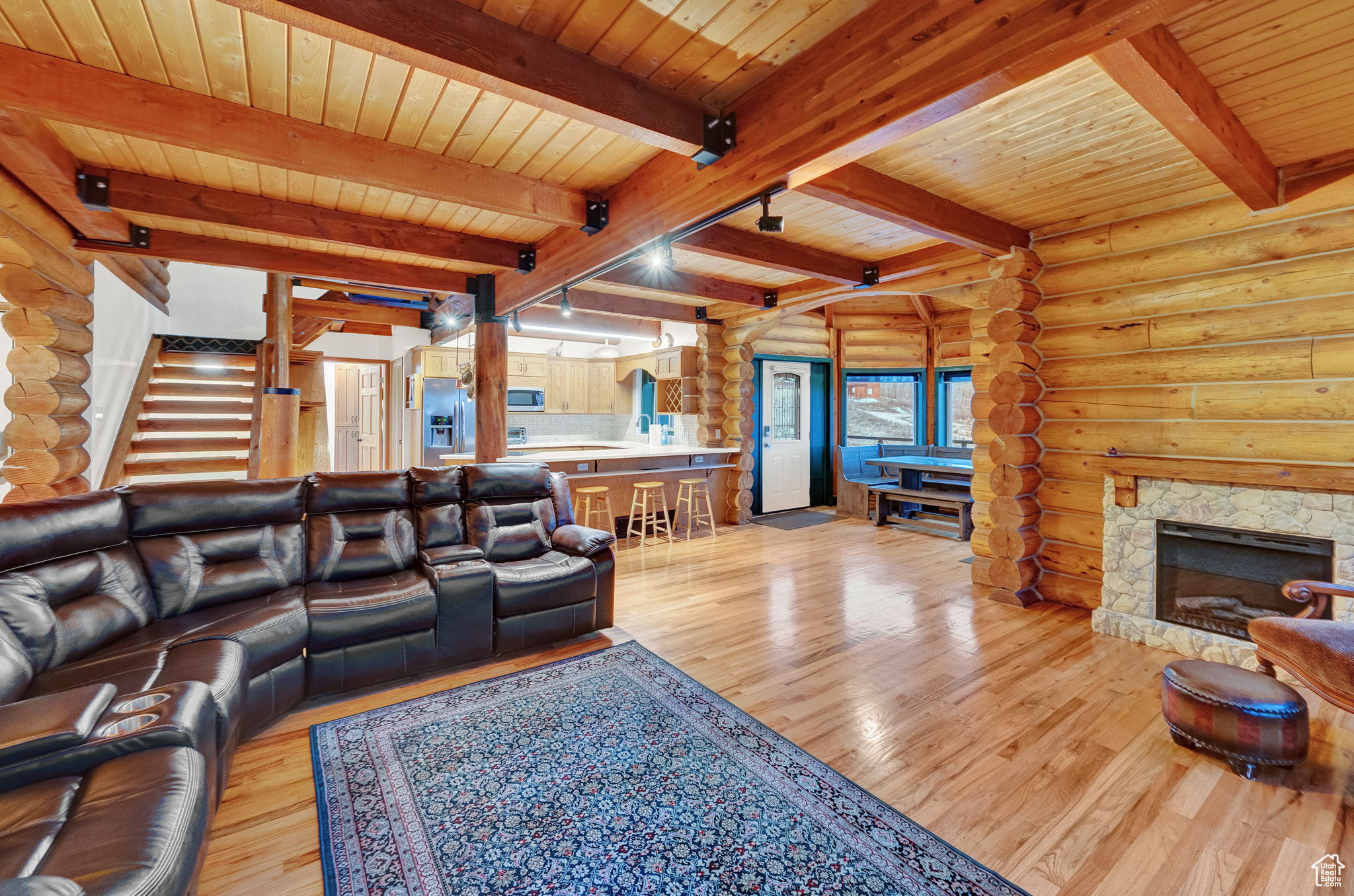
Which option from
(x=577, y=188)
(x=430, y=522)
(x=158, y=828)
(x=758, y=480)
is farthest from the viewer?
(x=758, y=480)

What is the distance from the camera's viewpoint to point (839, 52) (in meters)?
2.03

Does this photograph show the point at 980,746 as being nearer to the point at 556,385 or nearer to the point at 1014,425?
the point at 1014,425

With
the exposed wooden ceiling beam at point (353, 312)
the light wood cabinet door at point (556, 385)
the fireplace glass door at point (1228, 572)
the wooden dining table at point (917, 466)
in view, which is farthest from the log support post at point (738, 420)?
the fireplace glass door at point (1228, 572)

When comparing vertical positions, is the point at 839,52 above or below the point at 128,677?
above

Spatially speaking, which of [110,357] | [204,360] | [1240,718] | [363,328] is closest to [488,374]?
[110,357]

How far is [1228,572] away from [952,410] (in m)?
5.28

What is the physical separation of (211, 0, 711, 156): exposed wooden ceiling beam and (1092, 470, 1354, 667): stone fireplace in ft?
12.0

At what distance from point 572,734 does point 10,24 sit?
339cm

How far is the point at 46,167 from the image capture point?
271 centimetres

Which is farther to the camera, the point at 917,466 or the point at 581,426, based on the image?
the point at 581,426

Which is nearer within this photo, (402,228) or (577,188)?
(577,188)

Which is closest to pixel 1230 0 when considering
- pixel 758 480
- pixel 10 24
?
pixel 10 24

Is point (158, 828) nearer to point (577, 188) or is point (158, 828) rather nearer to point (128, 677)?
point (128, 677)

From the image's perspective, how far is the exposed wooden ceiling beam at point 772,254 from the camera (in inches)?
163
